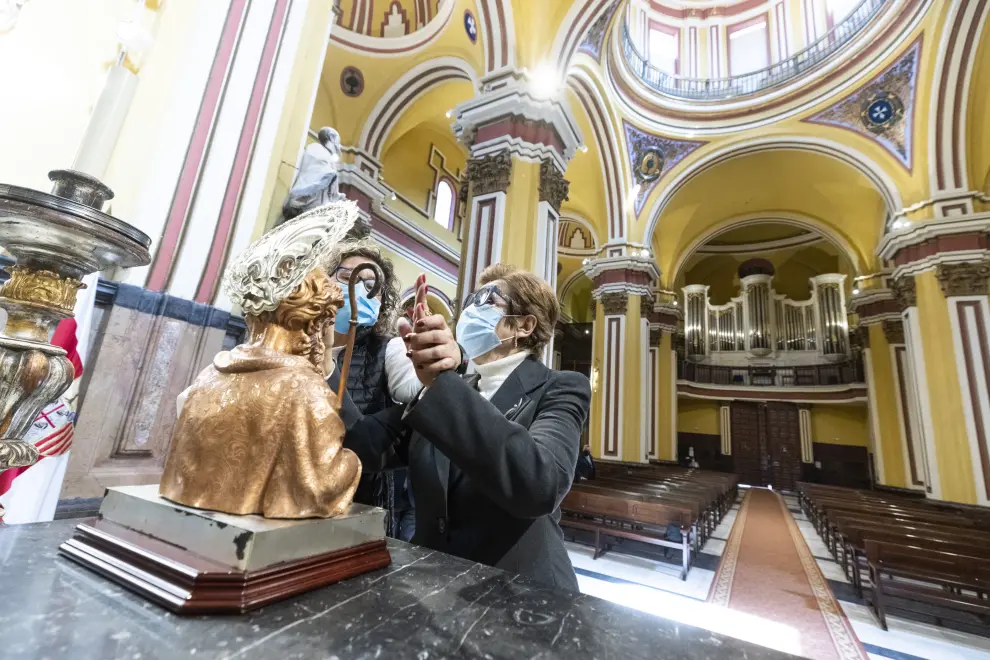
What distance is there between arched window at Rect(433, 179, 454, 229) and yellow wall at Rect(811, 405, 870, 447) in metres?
13.9

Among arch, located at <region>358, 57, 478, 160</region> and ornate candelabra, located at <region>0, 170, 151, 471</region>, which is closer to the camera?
ornate candelabra, located at <region>0, 170, 151, 471</region>

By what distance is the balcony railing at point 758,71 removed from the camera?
9.58 meters

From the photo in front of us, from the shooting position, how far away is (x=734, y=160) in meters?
11.4

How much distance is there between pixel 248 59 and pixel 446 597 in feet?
9.98

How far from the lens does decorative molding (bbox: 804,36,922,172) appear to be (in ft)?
27.6

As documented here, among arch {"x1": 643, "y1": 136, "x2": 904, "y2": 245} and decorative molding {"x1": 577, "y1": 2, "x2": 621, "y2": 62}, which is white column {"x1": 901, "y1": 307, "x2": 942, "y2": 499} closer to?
arch {"x1": 643, "y1": 136, "x2": 904, "y2": 245}

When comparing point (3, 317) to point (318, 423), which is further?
point (3, 317)

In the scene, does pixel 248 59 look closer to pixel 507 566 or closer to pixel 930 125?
pixel 507 566

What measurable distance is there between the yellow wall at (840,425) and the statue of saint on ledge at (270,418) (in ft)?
Answer: 60.8

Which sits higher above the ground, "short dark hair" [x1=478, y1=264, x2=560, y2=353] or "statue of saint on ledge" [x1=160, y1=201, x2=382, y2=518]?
"short dark hair" [x1=478, y1=264, x2=560, y2=353]

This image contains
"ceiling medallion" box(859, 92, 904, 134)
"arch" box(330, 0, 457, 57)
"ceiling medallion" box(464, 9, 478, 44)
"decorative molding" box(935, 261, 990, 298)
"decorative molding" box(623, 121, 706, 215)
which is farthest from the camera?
"decorative molding" box(623, 121, 706, 215)

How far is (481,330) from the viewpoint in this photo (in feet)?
4.18

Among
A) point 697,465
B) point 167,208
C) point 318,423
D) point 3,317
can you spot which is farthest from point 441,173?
point 697,465

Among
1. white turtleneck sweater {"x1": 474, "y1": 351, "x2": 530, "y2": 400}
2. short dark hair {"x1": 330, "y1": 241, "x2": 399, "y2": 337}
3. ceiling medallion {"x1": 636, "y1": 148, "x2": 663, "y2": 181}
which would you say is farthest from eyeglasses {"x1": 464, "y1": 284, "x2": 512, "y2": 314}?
ceiling medallion {"x1": 636, "y1": 148, "x2": 663, "y2": 181}
